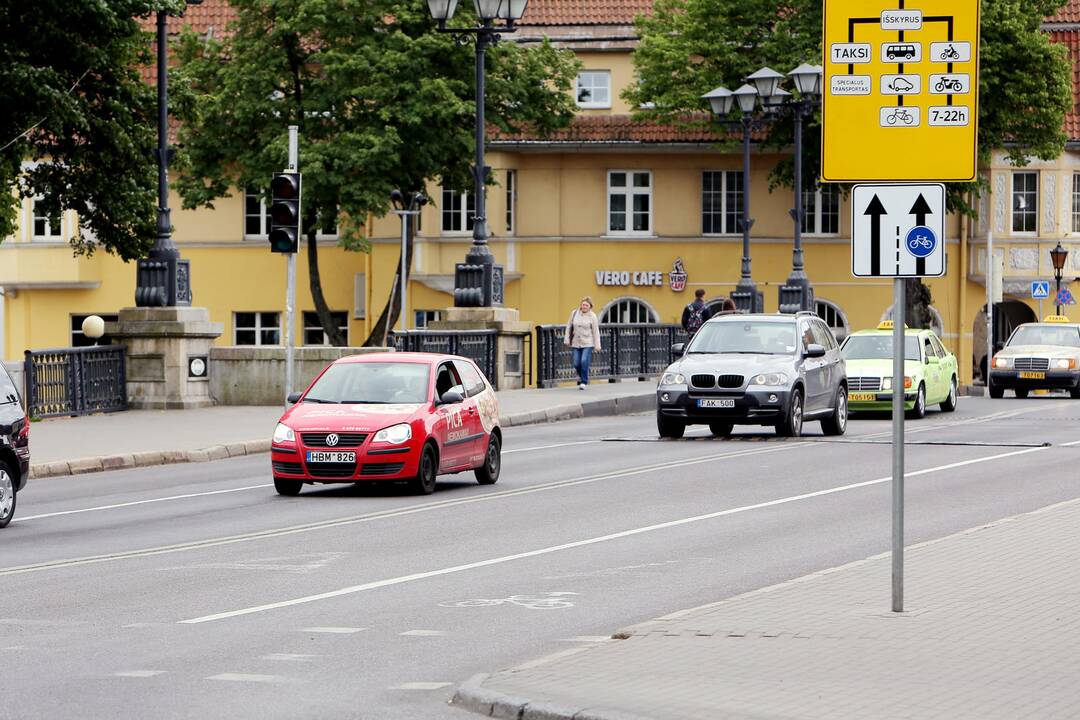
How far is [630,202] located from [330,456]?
Answer: 42355mm

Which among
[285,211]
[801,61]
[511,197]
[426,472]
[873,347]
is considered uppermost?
[801,61]

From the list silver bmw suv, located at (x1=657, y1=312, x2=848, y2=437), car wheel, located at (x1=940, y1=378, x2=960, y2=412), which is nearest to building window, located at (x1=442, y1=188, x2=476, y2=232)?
car wheel, located at (x1=940, y1=378, x2=960, y2=412)

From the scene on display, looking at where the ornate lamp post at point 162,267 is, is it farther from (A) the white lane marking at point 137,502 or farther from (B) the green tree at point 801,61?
(B) the green tree at point 801,61

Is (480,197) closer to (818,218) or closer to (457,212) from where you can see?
(457,212)

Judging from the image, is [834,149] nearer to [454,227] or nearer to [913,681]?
[913,681]

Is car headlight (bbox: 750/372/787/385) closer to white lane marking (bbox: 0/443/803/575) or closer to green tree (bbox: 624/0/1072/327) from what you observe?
white lane marking (bbox: 0/443/803/575)

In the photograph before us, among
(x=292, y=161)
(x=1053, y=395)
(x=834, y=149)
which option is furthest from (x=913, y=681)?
(x=1053, y=395)

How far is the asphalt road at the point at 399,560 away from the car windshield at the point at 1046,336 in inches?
650

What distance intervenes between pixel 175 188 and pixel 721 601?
45.0m

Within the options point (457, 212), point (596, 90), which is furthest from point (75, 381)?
point (596, 90)

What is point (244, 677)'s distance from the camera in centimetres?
877

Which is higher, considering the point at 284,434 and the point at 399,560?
the point at 284,434

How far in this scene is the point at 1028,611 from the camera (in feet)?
33.6

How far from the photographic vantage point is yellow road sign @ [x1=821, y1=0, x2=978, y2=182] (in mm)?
10094
